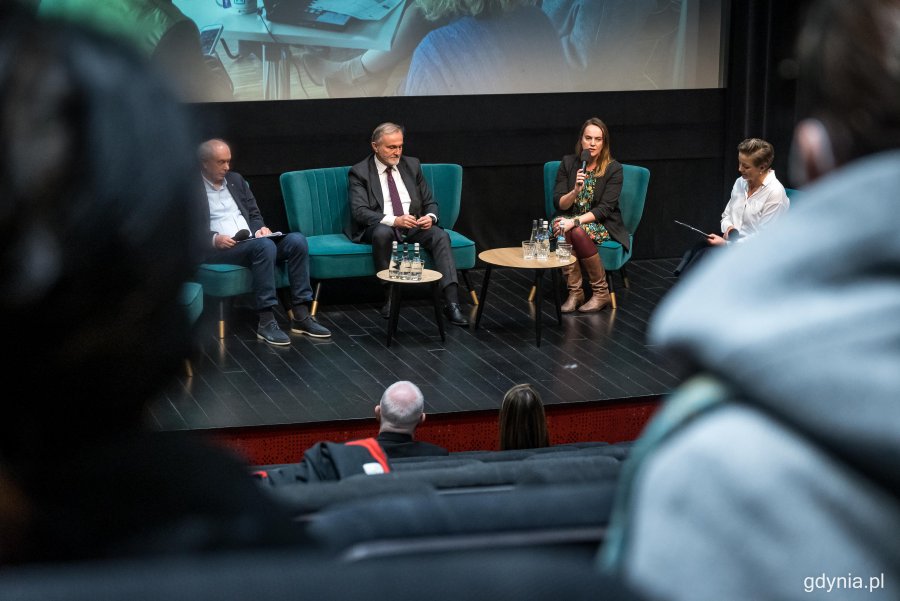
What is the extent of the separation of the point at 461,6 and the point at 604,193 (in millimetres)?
1725

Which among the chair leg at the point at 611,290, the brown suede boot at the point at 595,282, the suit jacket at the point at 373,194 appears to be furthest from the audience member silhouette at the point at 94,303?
the chair leg at the point at 611,290

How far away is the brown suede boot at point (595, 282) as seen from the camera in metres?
7.02

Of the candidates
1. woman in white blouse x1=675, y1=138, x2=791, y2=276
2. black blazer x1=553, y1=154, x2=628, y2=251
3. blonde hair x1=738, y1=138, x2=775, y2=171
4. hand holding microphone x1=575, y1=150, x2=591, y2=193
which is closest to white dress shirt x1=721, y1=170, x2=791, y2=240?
woman in white blouse x1=675, y1=138, x2=791, y2=276

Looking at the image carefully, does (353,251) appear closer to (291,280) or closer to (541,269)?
(291,280)

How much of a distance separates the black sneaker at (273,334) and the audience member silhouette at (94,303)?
5899 millimetres

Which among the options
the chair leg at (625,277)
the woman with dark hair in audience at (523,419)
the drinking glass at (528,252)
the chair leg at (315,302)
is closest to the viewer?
the woman with dark hair in audience at (523,419)

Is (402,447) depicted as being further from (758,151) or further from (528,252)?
(758,151)

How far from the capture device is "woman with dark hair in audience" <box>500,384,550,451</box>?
13.5 feet

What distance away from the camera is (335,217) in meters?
7.19

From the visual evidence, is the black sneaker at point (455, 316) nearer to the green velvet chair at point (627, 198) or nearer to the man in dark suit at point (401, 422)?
the green velvet chair at point (627, 198)

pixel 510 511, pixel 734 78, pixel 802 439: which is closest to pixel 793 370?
pixel 802 439

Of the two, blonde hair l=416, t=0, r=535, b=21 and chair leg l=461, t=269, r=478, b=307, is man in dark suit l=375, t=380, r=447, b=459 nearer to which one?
chair leg l=461, t=269, r=478, b=307

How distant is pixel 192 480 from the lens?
1.46ft

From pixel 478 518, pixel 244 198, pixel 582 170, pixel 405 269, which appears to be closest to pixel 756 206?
pixel 582 170
